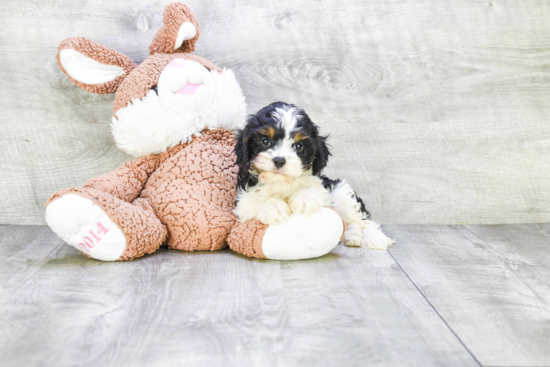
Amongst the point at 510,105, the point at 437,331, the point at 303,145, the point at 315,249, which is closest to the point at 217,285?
the point at 315,249

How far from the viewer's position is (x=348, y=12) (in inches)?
92.4

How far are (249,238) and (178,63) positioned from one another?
76cm

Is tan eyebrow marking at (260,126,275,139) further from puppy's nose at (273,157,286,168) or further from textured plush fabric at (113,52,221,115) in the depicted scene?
textured plush fabric at (113,52,221,115)

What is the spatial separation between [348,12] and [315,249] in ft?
4.12

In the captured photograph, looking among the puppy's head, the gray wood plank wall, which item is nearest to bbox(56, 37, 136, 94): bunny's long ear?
the gray wood plank wall

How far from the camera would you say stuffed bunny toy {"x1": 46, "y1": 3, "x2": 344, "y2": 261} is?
5.49ft

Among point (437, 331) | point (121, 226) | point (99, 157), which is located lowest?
point (437, 331)

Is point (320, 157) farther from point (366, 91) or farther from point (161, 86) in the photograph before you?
point (366, 91)

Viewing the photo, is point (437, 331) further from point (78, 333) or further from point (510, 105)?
point (510, 105)

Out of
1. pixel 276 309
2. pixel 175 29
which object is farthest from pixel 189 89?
pixel 276 309

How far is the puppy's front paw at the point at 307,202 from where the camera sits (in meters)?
1.68

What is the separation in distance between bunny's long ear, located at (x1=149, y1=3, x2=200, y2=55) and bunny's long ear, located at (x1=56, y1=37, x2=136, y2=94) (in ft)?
0.56

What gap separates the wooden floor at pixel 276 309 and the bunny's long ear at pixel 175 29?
0.86 meters

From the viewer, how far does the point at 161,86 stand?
1.91 meters
